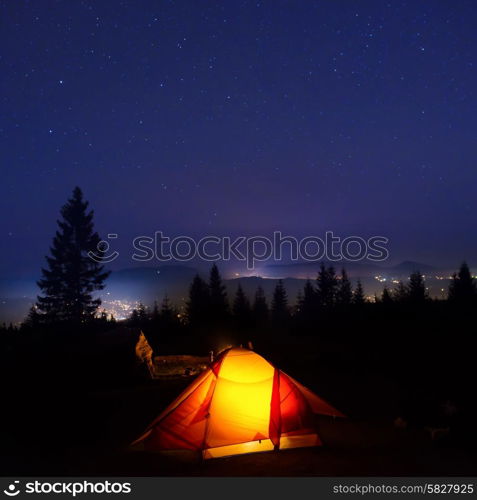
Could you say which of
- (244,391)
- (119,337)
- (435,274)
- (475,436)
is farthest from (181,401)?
(435,274)

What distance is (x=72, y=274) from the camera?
3344 centimetres

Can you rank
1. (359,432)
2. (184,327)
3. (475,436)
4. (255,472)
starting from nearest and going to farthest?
1. (255,472)
2. (475,436)
3. (359,432)
4. (184,327)

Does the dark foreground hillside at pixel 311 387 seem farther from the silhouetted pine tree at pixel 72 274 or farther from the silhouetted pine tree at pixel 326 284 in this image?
the silhouetted pine tree at pixel 326 284

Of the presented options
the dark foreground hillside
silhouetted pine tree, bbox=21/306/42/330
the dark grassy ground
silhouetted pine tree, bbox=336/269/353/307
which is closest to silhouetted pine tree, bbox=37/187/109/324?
silhouetted pine tree, bbox=21/306/42/330

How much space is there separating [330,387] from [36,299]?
29112mm

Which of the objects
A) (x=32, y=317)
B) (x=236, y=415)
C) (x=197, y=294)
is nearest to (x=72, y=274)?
(x=32, y=317)

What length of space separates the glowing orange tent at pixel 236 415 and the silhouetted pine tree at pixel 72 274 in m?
28.5

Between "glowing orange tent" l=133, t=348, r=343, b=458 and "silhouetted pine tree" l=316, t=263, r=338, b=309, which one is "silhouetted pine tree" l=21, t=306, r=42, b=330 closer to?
"glowing orange tent" l=133, t=348, r=343, b=458

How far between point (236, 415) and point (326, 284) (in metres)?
46.8

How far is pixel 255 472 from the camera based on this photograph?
6066 millimetres

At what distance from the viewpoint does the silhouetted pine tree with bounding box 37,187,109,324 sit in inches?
1310

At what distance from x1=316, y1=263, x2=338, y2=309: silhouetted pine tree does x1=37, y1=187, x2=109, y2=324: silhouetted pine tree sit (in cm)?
2880

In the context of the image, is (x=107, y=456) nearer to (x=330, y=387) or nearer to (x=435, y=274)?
(x=330, y=387)

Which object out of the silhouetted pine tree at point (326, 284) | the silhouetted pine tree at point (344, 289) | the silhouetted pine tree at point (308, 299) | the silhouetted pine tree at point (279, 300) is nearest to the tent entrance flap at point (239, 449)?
the silhouetted pine tree at point (308, 299)
